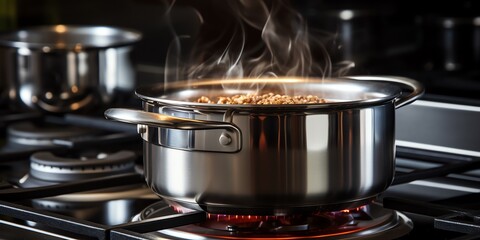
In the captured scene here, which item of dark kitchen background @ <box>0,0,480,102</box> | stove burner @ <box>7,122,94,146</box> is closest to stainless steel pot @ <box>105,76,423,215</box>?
dark kitchen background @ <box>0,0,480,102</box>

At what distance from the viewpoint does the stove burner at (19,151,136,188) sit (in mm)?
1256

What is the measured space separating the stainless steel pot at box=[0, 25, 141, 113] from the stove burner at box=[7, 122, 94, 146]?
3cm

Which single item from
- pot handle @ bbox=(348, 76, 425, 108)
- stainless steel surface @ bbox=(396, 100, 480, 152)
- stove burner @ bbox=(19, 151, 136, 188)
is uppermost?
pot handle @ bbox=(348, 76, 425, 108)

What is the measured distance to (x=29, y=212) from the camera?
1009 millimetres

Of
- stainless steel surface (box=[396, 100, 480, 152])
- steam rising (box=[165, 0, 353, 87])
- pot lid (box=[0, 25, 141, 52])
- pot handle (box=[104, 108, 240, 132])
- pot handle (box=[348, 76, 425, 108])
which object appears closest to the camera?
pot handle (box=[104, 108, 240, 132])

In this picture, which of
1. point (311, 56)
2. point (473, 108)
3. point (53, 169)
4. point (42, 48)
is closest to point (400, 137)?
point (473, 108)

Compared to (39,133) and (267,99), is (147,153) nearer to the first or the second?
(267,99)

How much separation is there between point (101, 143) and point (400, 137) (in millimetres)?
389

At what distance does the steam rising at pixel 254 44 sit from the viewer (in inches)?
57.4

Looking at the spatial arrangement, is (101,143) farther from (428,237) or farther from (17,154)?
(428,237)

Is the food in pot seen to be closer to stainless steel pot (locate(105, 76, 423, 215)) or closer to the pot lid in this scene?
stainless steel pot (locate(105, 76, 423, 215))

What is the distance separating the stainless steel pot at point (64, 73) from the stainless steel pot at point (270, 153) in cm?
60

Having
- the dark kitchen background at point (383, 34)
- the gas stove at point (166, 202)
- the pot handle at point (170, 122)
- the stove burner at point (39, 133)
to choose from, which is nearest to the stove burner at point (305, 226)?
the gas stove at point (166, 202)

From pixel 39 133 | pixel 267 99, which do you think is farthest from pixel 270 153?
pixel 39 133
